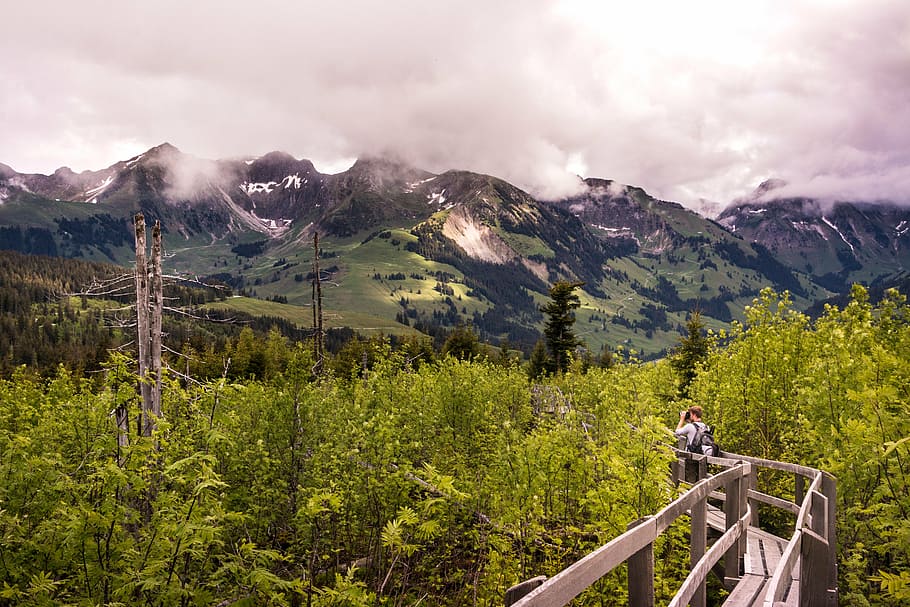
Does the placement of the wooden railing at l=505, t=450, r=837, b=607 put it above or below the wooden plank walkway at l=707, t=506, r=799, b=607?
above

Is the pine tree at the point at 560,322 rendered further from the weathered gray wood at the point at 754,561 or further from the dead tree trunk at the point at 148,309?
the weathered gray wood at the point at 754,561

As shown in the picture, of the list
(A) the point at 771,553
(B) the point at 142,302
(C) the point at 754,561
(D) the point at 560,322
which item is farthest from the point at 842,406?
(D) the point at 560,322

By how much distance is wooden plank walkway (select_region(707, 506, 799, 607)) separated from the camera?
662 centimetres

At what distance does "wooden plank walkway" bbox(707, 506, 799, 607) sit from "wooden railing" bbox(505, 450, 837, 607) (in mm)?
232

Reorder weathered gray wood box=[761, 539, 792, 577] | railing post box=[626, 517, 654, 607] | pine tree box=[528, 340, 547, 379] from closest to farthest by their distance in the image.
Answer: railing post box=[626, 517, 654, 607] → weathered gray wood box=[761, 539, 792, 577] → pine tree box=[528, 340, 547, 379]

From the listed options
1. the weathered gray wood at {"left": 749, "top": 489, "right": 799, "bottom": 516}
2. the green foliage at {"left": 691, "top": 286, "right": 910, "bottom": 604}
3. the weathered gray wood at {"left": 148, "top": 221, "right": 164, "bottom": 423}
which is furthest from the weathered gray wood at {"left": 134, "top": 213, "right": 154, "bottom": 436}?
the green foliage at {"left": 691, "top": 286, "right": 910, "bottom": 604}

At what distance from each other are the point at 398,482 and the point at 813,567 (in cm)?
660

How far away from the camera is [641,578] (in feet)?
13.4

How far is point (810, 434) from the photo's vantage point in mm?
10125

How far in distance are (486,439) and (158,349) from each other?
35.7 feet

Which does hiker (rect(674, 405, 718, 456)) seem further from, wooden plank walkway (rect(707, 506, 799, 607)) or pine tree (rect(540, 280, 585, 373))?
pine tree (rect(540, 280, 585, 373))

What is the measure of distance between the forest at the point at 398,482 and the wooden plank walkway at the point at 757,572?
97cm

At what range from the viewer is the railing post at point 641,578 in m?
4.01

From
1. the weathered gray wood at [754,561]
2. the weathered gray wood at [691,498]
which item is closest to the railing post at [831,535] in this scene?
the weathered gray wood at [754,561]
